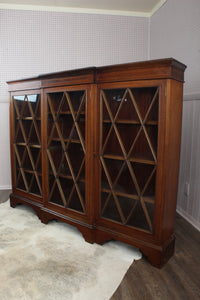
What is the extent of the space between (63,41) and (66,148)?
1717mm

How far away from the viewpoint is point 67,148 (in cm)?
209

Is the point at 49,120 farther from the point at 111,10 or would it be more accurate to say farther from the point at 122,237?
the point at 111,10

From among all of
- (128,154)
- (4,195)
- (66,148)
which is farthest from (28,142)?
(128,154)

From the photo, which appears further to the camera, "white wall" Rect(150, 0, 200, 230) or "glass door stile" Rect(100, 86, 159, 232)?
"white wall" Rect(150, 0, 200, 230)

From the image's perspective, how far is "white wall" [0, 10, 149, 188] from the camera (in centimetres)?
302

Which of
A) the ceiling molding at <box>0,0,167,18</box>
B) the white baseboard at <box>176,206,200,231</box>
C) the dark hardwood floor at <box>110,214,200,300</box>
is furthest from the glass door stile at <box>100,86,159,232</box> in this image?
the ceiling molding at <box>0,0,167,18</box>

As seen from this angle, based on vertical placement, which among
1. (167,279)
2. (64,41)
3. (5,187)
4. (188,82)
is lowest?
(167,279)

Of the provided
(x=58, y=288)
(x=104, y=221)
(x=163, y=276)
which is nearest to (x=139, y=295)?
(x=163, y=276)

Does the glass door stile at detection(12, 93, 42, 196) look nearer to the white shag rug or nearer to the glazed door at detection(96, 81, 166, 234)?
the white shag rug

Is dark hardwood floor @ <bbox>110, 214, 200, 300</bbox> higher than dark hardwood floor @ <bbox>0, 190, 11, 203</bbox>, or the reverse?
dark hardwood floor @ <bbox>0, 190, 11, 203</bbox>

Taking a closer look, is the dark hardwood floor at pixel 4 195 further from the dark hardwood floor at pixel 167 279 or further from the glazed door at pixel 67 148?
the dark hardwood floor at pixel 167 279

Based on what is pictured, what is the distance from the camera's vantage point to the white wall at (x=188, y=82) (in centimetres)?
216

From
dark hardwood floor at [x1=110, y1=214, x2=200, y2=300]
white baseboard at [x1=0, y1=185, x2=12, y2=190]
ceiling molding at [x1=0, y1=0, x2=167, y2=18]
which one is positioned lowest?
dark hardwood floor at [x1=110, y1=214, x2=200, y2=300]

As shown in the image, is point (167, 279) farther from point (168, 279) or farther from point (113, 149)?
point (113, 149)
